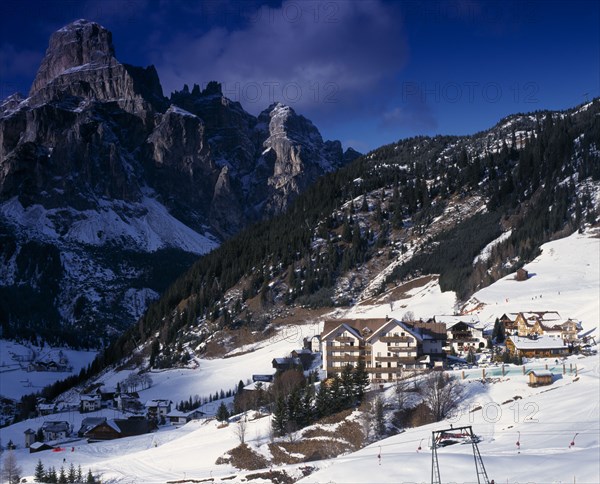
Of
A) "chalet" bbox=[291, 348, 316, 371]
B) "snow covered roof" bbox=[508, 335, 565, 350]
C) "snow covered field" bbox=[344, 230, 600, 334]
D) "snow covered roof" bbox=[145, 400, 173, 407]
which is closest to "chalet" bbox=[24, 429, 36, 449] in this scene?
"snow covered roof" bbox=[145, 400, 173, 407]

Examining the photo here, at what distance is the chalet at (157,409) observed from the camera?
90.5 metres

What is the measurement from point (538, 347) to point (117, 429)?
5070 cm

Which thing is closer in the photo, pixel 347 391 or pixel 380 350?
pixel 347 391

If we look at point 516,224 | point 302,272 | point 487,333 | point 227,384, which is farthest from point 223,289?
point 487,333

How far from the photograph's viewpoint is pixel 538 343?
77688mm

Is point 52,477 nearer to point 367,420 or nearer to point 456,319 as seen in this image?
point 367,420

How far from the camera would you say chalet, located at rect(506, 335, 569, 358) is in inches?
3014

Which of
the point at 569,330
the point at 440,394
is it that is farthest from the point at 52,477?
the point at 569,330

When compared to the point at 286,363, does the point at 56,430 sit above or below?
below

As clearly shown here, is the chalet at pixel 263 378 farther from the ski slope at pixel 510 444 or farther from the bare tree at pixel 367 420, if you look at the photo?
the ski slope at pixel 510 444

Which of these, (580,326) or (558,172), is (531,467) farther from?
(558,172)

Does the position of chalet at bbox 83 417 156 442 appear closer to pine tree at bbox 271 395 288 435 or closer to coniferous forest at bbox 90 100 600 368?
pine tree at bbox 271 395 288 435

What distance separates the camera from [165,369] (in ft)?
398

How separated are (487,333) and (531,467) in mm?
55269
